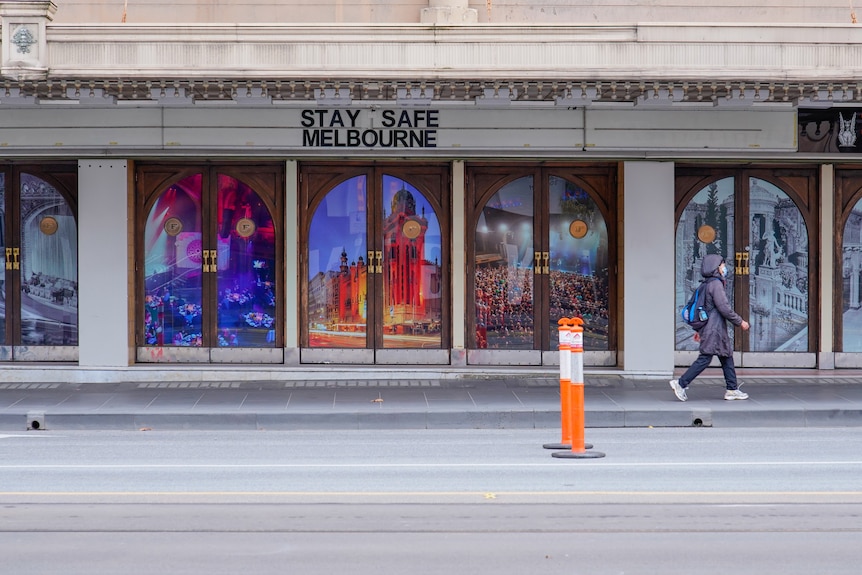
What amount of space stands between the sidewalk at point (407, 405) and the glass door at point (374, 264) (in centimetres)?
76

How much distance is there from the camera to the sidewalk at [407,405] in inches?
518

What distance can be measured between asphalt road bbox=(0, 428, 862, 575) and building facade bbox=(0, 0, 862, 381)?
489 centimetres

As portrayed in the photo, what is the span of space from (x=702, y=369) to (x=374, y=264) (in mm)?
5158

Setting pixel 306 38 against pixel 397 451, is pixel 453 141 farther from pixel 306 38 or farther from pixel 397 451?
pixel 397 451

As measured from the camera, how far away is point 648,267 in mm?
16422

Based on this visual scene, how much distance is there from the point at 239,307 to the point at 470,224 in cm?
363

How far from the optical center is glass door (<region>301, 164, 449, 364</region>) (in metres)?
16.8

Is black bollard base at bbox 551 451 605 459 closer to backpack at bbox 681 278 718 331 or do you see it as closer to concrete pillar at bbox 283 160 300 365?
backpack at bbox 681 278 718 331

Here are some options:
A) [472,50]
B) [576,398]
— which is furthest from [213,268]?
[576,398]

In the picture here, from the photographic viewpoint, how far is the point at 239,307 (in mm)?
16844

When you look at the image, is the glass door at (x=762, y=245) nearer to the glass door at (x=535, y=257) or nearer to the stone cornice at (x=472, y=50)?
the glass door at (x=535, y=257)

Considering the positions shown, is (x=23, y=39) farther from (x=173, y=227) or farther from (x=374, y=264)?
(x=374, y=264)

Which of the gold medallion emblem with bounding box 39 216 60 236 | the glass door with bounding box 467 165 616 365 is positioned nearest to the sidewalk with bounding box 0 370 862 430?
the glass door with bounding box 467 165 616 365
